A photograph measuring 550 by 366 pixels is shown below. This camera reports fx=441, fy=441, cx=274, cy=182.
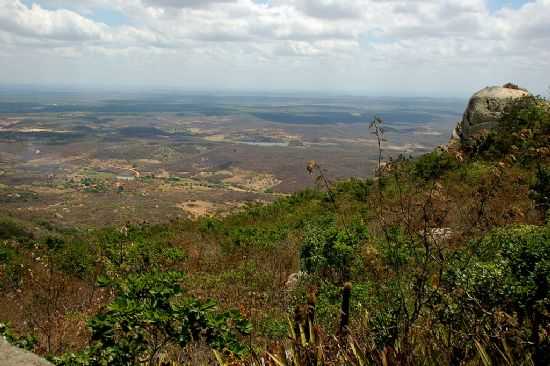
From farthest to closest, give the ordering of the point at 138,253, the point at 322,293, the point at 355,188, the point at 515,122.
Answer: the point at 355,188, the point at 515,122, the point at 138,253, the point at 322,293

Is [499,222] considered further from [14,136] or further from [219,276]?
[14,136]

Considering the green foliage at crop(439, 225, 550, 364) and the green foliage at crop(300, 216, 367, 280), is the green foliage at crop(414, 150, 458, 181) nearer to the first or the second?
the green foliage at crop(300, 216, 367, 280)

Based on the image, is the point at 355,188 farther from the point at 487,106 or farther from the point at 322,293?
the point at 322,293

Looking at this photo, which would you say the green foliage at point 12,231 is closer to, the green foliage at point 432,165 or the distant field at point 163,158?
the distant field at point 163,158

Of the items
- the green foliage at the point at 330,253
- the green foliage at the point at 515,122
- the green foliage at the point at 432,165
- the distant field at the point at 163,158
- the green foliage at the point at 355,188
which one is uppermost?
the green foliage at the point at 515,122

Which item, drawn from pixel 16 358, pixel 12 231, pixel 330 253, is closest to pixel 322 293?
pixel 330 253

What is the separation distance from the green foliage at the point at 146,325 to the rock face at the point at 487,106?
15117mm

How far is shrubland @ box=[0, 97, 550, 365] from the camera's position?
2.80 meters

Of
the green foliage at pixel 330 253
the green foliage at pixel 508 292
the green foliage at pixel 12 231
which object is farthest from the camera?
the green foliage at pixel 12 231

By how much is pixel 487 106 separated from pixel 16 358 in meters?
17.3

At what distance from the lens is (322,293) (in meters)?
5.42

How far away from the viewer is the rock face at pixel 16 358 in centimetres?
238

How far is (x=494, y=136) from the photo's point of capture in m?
14.6

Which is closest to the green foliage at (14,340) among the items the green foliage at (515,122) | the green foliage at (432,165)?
the green foliage at (432,165)
